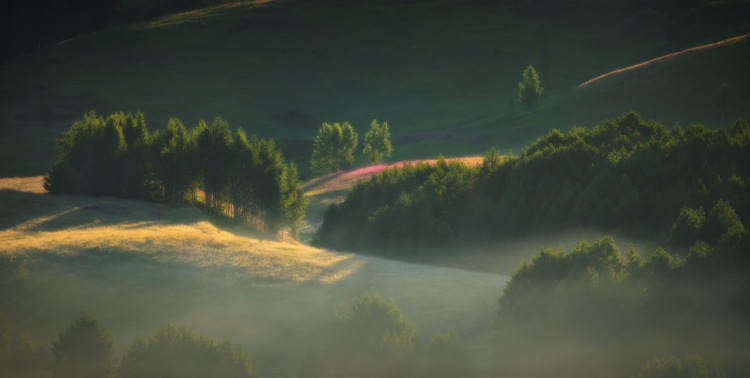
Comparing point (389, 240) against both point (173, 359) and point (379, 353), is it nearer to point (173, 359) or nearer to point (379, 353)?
point (379, 353)

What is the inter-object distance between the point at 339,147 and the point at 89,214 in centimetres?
4714

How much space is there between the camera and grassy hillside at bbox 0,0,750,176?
8256cm

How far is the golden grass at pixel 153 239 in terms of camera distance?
89.4 ft

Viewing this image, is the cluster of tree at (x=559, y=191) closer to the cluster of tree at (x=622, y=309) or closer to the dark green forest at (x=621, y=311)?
the cluster of tree at (x=622, y=309)

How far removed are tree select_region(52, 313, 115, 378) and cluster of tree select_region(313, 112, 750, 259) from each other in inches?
966

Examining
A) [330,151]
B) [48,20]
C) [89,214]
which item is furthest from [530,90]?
[48,20]

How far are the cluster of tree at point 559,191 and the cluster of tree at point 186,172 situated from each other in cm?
542

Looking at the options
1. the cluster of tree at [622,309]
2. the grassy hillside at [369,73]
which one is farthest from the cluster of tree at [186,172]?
the grassy hillside at [369,73]

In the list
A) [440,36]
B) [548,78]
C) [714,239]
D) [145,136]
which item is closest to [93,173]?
[145,136]

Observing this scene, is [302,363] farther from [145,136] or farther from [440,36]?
[440,36]

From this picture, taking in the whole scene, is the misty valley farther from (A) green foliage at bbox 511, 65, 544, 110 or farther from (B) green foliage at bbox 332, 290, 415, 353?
(A) green foliage at bbox 511, 65, 544, 110

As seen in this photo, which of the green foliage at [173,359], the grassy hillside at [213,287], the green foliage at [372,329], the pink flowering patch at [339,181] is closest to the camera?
the green foliage at [173,359]

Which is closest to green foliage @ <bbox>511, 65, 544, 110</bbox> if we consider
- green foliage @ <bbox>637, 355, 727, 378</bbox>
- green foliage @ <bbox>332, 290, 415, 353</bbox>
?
green foliage @ <bbox>332, 290, 415, 353</bbox>

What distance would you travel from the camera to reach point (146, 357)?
1645 centimetres
